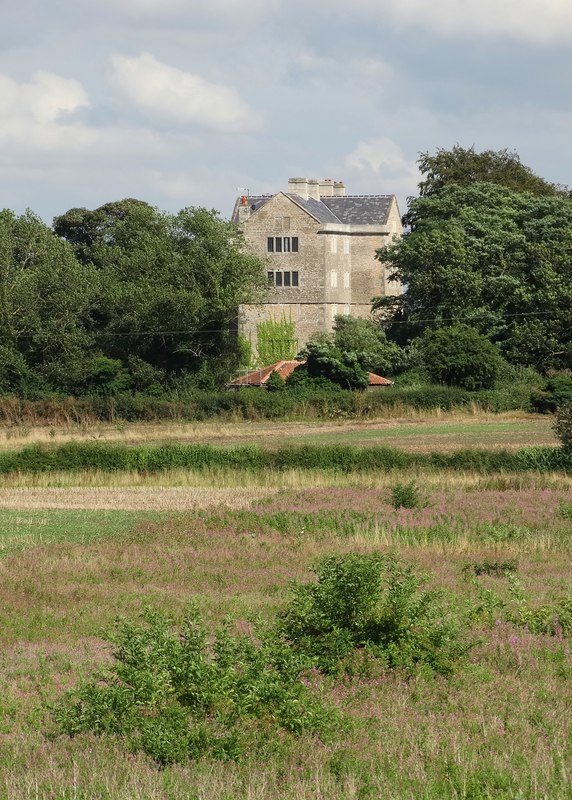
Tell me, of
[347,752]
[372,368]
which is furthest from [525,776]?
[372,368]

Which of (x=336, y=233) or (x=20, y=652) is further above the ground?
(x=336, y=233)

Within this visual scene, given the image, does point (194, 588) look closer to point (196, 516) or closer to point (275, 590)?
point (275, 590)

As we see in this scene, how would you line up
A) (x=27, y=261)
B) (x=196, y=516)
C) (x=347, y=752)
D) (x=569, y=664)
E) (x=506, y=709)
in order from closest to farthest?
(x=347, y=752), (x=506, y=709), (x=569, y=664), (x=196, y=516), (x=27, y=261)

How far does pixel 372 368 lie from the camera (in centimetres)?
7619

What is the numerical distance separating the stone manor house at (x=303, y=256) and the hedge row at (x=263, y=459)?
4352 cm

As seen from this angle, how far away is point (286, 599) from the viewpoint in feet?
59.1

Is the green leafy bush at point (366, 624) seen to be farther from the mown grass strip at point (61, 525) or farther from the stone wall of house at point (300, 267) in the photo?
the stone wall of house at point (300, 267)

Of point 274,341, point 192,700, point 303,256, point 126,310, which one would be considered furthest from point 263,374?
point 192,700

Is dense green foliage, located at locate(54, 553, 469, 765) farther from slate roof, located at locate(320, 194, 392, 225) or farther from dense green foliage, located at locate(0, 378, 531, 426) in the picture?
slate roof, located at locate(320, 194, 392, 225)

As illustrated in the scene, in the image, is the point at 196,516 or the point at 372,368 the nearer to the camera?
the point at 196,516

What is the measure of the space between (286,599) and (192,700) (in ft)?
22.2

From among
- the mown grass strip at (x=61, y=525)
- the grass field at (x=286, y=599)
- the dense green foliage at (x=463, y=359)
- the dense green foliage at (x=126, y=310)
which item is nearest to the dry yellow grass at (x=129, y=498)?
the grass field at (x=286, y=599)

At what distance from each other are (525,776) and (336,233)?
8159cm

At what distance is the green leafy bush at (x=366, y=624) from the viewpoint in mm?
13000
